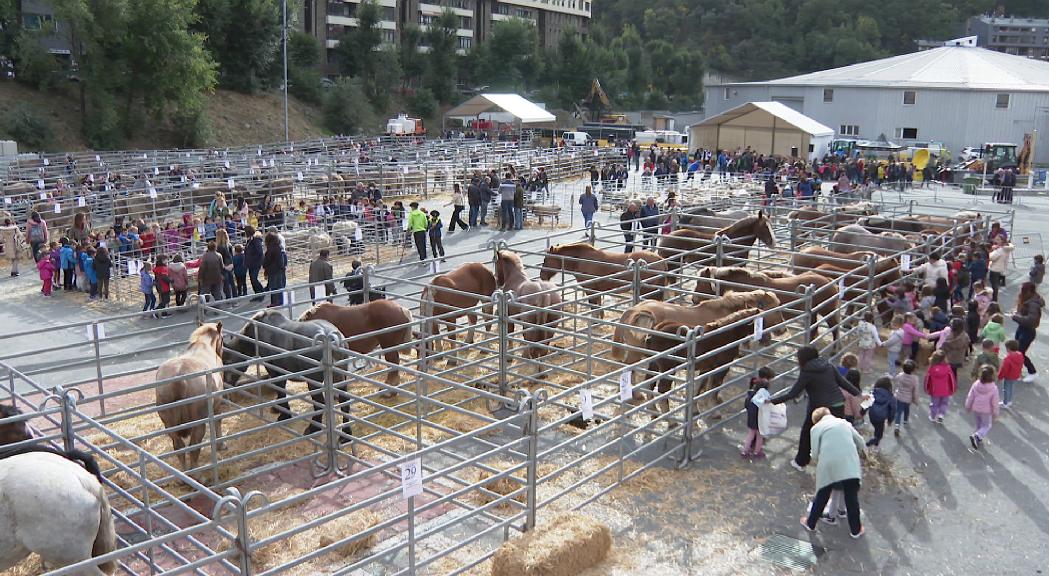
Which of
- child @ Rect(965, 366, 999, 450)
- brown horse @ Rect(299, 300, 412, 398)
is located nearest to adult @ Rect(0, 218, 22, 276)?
brown horse @ Rect(299, 300, 412, 398)

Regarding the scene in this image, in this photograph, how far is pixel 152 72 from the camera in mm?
49031

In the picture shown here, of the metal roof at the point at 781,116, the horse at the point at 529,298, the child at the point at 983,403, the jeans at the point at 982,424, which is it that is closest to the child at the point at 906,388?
the child at the point at 983,403

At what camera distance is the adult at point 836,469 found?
8.15 m

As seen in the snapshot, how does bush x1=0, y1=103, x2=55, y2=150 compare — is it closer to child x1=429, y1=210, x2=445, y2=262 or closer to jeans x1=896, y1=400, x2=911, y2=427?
child x1=429, y1=210, x2=445, y2=262

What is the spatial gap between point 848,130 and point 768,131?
624 inches

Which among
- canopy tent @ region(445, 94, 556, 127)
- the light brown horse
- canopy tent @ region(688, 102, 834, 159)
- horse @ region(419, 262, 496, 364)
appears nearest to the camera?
the light brown horse

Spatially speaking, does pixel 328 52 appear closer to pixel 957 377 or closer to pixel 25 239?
pixel 25 239

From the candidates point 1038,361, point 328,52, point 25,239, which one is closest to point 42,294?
point 25,239

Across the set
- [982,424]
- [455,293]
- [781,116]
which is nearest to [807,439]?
[982,424]

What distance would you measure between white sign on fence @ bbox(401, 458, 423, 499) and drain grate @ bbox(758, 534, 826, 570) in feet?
11.5

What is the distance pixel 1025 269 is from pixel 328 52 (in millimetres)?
67513

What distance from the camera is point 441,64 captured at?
258 feet

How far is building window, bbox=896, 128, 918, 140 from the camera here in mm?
53125

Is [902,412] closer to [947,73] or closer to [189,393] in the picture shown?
[189,393]
